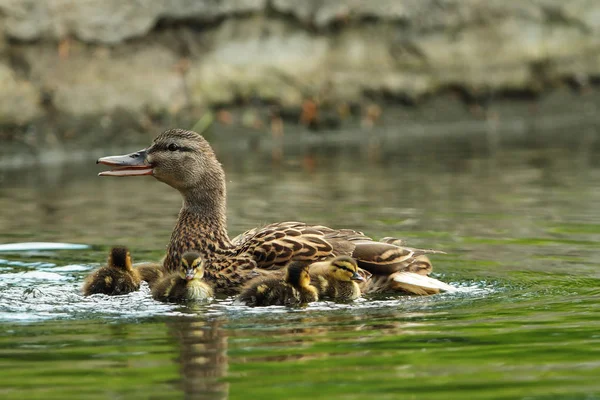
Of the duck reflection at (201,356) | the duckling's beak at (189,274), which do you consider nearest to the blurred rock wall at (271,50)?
the duckling's beak at (189,274)

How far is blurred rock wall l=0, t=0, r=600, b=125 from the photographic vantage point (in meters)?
14.3

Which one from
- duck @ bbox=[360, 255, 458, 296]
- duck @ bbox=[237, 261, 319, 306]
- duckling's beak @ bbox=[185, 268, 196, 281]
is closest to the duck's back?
duckling's beak @ bbox=[185, 268, 196, 281]

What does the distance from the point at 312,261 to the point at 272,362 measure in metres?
1.94

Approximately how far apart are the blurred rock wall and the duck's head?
6656 mm

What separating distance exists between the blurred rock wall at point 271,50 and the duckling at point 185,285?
7782 mm

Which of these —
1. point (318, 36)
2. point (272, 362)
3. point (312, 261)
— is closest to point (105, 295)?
point (312, 261)

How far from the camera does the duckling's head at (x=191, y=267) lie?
21.4 feet

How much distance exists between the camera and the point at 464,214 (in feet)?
32.3

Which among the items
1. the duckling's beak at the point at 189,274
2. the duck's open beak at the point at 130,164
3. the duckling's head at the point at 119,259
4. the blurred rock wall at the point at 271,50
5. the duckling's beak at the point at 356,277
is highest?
the blurred rock wall at the point at 271,50

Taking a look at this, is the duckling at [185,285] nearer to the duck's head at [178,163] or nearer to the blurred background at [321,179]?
the blurred background at [321,179]

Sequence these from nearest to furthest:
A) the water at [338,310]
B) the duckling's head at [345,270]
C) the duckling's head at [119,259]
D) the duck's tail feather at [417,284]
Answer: the water at [338,310]
the duckling's head at [345,270]
the duck's tail feather at [417,284]
the duckling's head at [119,259]

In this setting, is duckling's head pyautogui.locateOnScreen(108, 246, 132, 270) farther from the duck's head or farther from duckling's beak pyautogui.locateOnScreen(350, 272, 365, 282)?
duckling's beak pyautogui.locateOnScreen(350, 272, 365, 282)

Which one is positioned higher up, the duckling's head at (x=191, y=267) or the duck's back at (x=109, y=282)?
the duckling's head at (x=191, y=267)

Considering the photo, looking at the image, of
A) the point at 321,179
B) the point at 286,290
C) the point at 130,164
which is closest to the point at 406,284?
the point at 286,290
